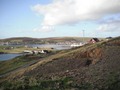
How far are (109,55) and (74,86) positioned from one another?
20.6m

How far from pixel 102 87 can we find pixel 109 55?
774 inches

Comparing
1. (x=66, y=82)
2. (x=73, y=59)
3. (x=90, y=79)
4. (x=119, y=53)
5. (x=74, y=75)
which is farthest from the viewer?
(x=73, y=59)

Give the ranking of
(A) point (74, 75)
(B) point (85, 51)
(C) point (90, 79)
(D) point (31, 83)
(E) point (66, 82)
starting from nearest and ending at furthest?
(D) point (31, 83), (E) point (66, 82), (C) point (90, 79), (A) point (74, 75), (B) point (85, 51)

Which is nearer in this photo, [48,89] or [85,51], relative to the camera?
[48,89]

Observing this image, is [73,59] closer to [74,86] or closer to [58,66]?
[58,66]

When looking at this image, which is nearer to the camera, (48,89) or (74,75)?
(48,89)

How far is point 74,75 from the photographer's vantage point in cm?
2917

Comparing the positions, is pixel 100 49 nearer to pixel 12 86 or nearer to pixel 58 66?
pixel 58 66

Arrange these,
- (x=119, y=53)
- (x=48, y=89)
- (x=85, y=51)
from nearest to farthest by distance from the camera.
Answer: (x=48, y=89), (x=119, y=53), (x=85, y=51)

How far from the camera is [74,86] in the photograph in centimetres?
2356

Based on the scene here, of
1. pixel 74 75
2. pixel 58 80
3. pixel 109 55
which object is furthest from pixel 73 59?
Result: pixel 58 80

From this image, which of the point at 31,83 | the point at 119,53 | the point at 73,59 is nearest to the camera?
the point at 31,83

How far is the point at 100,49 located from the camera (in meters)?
48.1

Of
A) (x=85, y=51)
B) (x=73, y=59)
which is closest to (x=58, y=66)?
(x=73, y=59)
